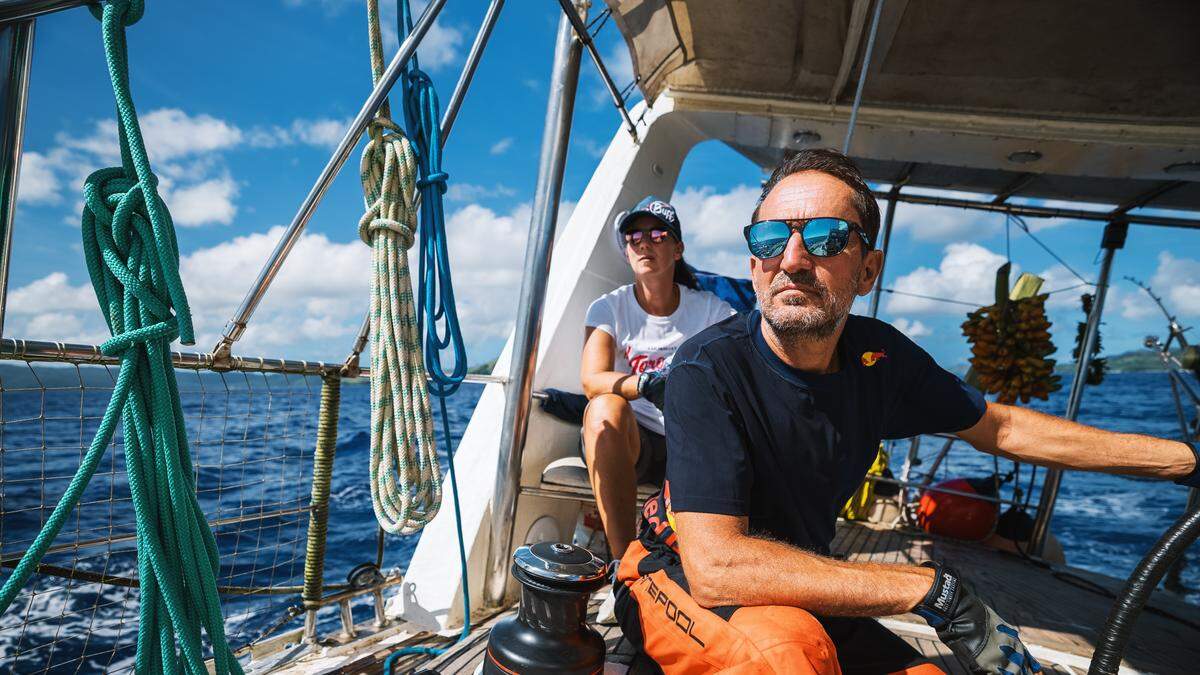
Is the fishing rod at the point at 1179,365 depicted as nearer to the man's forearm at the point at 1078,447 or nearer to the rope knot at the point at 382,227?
the man's forearm at the point at 1078,447

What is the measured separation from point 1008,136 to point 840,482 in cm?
253

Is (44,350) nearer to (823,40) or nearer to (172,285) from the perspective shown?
(172,285)

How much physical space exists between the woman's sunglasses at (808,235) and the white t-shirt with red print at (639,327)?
132 centimetres

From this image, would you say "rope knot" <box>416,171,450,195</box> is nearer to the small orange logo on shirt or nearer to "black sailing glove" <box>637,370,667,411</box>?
"black sailing glove" <box>637,370,667,411</box>

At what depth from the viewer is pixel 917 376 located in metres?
1.66

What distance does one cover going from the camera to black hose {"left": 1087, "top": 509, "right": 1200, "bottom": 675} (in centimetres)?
120

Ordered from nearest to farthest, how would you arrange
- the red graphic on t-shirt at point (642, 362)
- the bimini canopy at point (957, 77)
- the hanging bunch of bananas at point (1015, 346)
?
the bimini canopy at point (957, 77) → the red graphic on t-shirt at point (642, 362) → the hanging bunch of bananas at point (1015, 346)

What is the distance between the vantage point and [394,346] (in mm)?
1464

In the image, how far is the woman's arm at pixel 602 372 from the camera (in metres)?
2.37

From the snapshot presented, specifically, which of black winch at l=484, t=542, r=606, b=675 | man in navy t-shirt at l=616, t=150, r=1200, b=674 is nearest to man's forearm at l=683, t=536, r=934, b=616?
man in navy t-shirt at l=616, t=150, r=1200, b=674

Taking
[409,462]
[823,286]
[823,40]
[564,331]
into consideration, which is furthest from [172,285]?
[823,40]

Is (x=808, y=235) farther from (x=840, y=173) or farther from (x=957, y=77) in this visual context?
(x=957, y=77)

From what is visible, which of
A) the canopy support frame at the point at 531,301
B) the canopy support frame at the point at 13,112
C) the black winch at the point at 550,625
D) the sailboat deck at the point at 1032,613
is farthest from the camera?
the canopy support frame at the point at 531,301

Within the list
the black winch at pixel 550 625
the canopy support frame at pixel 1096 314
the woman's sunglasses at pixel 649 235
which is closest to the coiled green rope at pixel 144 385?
the black winch at pixel 550 625
